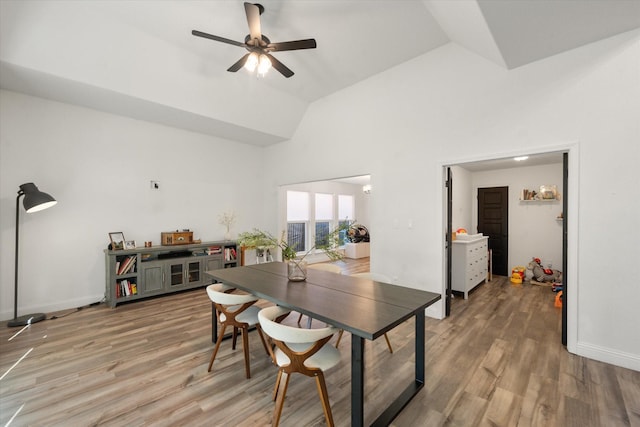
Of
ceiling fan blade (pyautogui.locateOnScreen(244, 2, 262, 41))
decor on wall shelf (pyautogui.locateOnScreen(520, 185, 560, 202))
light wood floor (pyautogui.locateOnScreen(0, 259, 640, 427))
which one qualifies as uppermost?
ceiling fan blade (pyautogui.locateOnScreen(244, 2, 262, 41))

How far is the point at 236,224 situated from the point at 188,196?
115 cm

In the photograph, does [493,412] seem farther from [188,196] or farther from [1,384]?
[188,196]

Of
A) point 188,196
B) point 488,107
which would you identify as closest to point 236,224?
point 188,196

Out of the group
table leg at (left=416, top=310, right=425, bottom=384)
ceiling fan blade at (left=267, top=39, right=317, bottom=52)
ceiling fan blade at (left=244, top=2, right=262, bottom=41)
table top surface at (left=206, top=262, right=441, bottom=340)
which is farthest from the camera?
ceiling fan blade at (left=267, top=39, right=317, bottom=52)

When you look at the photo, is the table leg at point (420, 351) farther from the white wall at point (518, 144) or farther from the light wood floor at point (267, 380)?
the white wall at point (518, 144)

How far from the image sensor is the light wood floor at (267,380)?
190 cm

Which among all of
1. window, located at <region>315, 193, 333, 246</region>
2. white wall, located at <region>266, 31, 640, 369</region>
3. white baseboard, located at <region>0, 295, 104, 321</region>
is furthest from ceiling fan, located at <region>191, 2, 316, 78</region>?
window, located at <region>315, 193, 333, 246</region>

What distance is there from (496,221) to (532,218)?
0.69 metres

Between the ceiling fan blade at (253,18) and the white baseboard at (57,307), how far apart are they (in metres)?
4.45

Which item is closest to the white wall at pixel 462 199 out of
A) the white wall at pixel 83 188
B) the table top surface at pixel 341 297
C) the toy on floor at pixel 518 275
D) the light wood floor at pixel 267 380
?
the toy on floor at pixel 518 275

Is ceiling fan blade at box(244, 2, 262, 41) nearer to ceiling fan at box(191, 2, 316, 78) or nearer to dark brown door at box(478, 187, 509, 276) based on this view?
ceiling fan at box(191, 2, 316, 78)

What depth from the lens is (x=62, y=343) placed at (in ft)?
9.77

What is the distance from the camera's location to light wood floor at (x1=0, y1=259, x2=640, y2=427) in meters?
1.90

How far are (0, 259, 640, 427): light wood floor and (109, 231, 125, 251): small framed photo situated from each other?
1183mm
